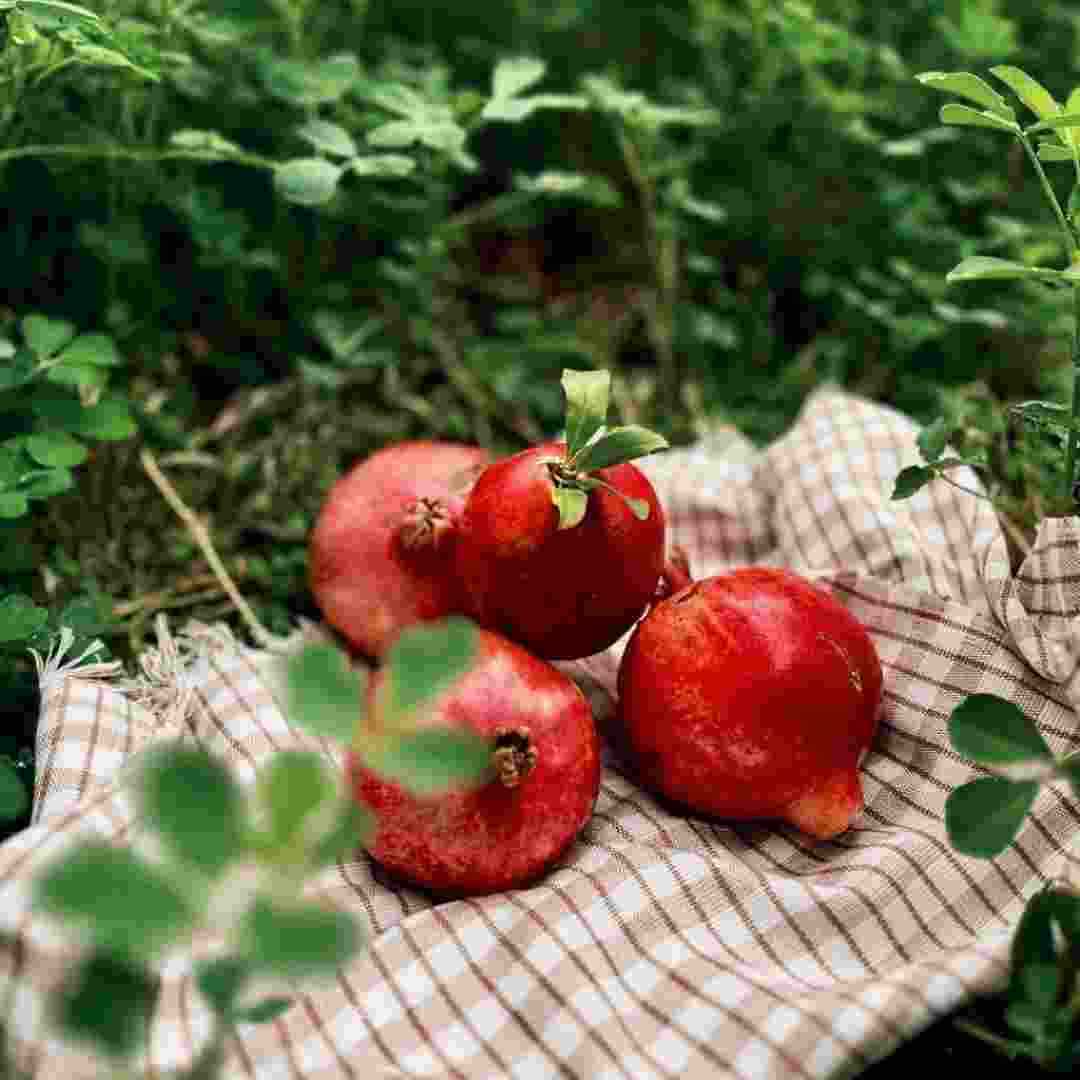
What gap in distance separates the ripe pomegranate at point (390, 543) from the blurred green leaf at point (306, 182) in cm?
23

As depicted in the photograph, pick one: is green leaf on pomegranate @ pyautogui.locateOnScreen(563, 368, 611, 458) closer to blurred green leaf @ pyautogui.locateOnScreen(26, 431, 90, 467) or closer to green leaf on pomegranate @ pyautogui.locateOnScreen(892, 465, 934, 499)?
green leaf on pomegranate @ pyautogui.locateOnScreen(892, 465, 934, 499)

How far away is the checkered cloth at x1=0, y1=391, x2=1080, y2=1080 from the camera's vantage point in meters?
0.76

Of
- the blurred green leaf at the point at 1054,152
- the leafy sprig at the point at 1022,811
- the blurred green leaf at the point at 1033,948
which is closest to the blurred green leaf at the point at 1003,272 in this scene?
the leafy sprig at the point at 1022,811

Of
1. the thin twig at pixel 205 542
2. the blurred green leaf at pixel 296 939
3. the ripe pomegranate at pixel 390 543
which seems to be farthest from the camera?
the thin twig at pixel 205 542

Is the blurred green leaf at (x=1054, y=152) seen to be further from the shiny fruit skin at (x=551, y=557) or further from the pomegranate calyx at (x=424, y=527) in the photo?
the pomegranate calyx at (x=424, y=527)

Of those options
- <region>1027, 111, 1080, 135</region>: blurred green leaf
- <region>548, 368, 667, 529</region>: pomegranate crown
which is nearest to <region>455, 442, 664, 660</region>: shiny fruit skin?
<region>548, 368, 667, 529</region>: pomegranate crown

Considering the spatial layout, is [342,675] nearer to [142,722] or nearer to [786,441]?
[142,722]

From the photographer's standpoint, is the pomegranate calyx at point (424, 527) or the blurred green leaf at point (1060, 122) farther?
the pomegranate calyx at point (424, 527)

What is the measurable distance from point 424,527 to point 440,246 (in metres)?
0.52

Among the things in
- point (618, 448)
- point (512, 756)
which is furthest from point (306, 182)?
point (512, 756)

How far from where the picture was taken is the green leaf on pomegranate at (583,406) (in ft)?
2.98

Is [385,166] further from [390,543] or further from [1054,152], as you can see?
[1054,152]

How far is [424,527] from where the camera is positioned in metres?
1.04

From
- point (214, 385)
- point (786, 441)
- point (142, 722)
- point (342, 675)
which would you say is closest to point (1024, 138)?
point (786, 441)
